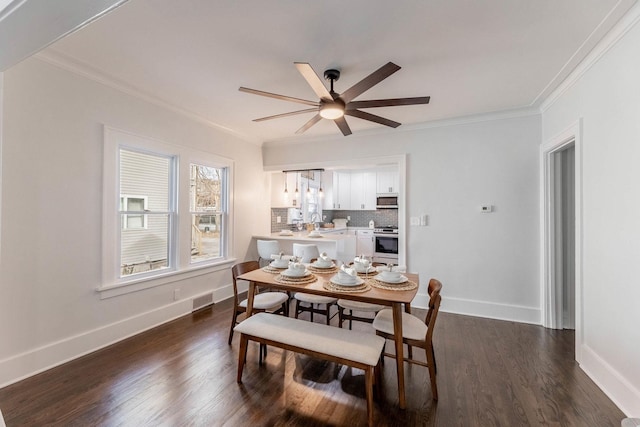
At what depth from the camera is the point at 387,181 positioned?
23.4ft

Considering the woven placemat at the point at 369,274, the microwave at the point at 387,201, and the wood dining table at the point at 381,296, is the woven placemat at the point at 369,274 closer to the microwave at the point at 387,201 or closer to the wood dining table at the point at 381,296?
the wood dining table at the point at 381,296

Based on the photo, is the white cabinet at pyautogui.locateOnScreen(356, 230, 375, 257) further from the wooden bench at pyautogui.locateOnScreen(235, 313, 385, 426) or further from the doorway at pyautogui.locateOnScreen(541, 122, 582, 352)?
the wooden bench at pyautogui.locateOnScreen(235, 313, 385, 426)

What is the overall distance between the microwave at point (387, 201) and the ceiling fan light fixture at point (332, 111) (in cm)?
495

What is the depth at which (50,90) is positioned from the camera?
7.49 ft

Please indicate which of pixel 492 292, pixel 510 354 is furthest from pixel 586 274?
pixel 492 292

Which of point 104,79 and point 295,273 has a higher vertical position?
point 104,79

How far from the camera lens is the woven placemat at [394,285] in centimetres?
203

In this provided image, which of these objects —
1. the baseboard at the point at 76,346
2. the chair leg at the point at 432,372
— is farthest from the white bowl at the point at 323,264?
the baseboard at the point at 76,346

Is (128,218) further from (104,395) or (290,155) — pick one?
(290,155)

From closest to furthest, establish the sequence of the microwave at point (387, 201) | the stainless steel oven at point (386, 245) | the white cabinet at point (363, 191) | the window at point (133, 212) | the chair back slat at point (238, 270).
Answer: the chair back slat at point (238, 270)
the window at point (133, 212)
the stainless steel oven at point (386, 245)
the microwave at point (387, 201)
the white cabinet at point (363, 191)

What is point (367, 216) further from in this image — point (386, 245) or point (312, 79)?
point (312, 79)

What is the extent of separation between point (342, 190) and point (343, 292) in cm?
576

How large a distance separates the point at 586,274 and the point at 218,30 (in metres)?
3.42

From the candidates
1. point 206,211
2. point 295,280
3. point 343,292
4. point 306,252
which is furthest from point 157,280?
point 343,292
